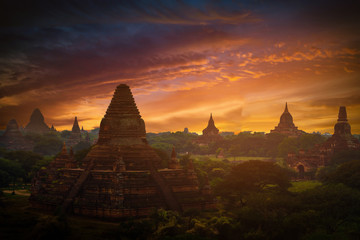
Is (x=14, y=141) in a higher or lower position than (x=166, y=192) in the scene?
higher

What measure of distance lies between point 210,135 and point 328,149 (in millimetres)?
53444

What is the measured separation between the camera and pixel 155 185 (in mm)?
30281

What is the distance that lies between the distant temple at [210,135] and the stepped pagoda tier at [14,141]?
183 feet

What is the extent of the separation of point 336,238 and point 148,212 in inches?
537

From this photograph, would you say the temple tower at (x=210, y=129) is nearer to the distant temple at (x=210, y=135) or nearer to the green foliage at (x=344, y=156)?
the distant temple at (x=210, y=135)

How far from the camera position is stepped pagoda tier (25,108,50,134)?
15900 cm

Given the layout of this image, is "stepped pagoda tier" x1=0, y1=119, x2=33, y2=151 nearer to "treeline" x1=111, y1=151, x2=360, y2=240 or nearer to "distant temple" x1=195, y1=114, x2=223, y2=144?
"distant temple" x1=195, y1=114, x2=223, y2=144

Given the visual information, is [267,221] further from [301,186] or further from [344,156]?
[344,156]

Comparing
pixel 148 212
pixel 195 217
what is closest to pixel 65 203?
pixel 148 212

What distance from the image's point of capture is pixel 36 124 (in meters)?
160

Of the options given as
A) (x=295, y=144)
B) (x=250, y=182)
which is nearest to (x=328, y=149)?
(x=295, y=144)

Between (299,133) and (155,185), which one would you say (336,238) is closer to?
(155,185)

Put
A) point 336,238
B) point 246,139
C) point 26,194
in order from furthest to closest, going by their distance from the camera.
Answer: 1. point 246,139
2. point 26,194
3. point 336,238

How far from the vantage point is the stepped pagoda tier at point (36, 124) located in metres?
159
